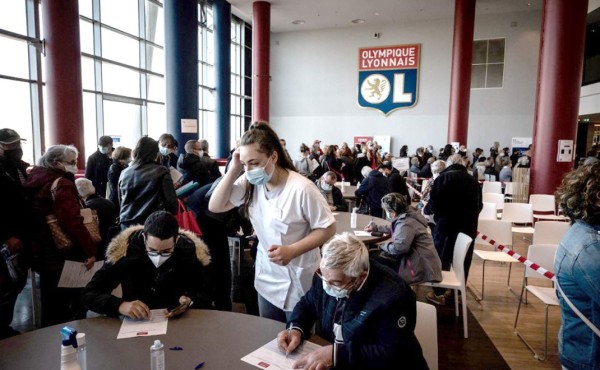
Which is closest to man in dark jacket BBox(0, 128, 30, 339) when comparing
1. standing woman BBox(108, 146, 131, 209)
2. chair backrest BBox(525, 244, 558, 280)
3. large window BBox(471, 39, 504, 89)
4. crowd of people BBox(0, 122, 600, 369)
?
crowd of people BBox(0, 122, 600, 369)

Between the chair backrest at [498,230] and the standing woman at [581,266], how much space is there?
3171 mm

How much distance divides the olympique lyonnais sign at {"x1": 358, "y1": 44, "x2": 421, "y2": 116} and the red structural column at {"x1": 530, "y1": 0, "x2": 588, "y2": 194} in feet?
28.8

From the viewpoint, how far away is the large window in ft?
47.2

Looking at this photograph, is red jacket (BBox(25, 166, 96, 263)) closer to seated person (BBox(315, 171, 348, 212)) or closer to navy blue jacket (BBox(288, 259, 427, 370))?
navy blue jacket (BBox(288, 259, 427, 370))

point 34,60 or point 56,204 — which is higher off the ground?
point 34,60

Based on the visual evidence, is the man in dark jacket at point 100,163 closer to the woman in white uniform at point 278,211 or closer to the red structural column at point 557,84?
the woman in white uniform at point 278,211

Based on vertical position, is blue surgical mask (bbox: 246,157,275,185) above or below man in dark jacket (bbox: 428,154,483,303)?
above

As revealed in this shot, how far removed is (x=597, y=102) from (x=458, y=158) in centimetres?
1094

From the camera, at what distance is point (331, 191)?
19.9 feet

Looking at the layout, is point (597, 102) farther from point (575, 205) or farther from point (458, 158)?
point (575, 205)

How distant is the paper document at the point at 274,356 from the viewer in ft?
4.92

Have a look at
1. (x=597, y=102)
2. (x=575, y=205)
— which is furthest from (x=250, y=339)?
(x=597, y=102)

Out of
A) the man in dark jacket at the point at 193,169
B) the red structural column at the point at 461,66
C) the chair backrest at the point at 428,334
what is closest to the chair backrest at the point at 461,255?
the chair backrest at the point at 428,334

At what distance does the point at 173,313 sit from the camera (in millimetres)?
1867
